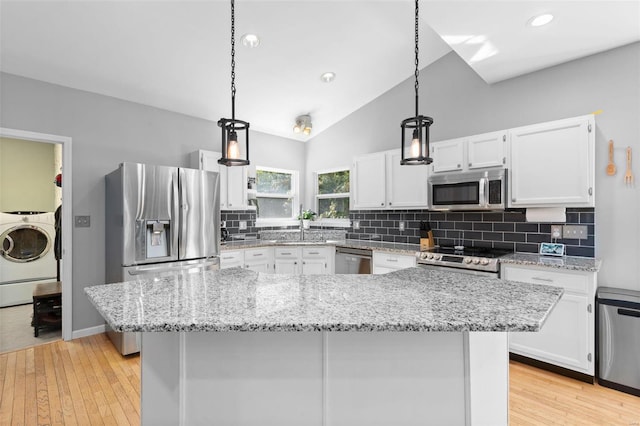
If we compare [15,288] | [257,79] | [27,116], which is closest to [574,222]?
[257,79]

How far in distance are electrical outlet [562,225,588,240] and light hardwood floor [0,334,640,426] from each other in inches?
47.6

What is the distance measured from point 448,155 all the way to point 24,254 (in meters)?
6.18

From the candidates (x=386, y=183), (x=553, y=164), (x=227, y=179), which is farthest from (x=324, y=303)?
(x=227, y=179)

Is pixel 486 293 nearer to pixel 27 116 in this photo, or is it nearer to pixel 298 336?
pixel 298 336

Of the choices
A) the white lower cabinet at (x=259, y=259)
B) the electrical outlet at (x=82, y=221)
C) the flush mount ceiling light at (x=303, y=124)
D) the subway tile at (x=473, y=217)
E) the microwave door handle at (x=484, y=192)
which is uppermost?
the flush mount ceiling light at (x=303, y=124)

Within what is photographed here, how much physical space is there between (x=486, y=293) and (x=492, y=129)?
265cm

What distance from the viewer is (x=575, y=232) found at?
2898 mm

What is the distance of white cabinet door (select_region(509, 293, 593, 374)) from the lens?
8.09 ft

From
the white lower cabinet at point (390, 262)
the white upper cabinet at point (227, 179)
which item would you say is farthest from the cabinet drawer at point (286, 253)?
the white lower cabinet at point (390, 262)

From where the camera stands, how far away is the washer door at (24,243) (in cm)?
472

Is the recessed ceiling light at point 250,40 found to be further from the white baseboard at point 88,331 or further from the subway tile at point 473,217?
the white baseboard at point 88,331

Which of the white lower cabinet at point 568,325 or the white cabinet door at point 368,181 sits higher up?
the white cabinet door at point 368,181

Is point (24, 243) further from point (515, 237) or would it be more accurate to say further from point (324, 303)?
point (515, 237)

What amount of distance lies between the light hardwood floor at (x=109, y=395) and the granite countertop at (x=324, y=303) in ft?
3.91
